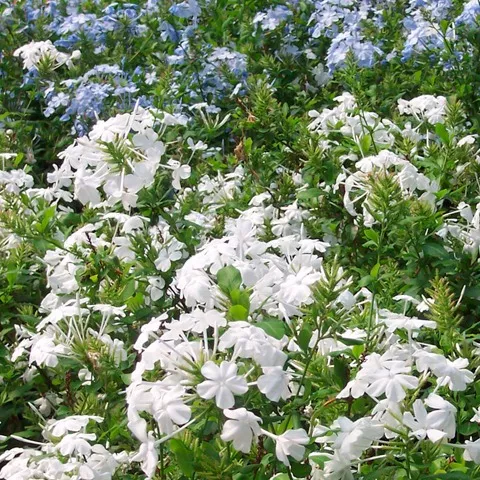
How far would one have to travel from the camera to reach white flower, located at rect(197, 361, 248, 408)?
133cm

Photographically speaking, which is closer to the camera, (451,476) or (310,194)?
(451,476)

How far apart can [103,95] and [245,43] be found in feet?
2.84

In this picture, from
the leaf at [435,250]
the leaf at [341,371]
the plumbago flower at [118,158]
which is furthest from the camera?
the leaf at [435,250]

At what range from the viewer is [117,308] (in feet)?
6.95

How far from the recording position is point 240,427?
1.36 m

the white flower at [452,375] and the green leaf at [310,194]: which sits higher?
the white flower at [452,375]

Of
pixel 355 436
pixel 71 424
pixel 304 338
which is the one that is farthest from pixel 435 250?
pixel 71 424

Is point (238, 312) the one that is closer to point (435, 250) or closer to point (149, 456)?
point (149, 456)

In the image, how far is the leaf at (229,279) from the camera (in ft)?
4.99

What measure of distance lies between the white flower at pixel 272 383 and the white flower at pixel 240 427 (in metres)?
0.04

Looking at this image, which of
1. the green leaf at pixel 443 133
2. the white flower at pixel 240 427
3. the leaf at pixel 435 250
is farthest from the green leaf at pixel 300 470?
the green leaf at pixel 443 133

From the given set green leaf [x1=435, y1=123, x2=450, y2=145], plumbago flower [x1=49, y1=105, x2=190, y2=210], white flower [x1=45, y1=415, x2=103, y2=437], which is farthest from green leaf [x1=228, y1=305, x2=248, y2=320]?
green leaf [x1=435, y1=123, x2=450, y2=145]

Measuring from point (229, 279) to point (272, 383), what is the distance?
0.23 meters

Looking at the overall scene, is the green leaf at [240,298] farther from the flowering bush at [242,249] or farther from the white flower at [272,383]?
the white flower at [272,383]
